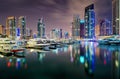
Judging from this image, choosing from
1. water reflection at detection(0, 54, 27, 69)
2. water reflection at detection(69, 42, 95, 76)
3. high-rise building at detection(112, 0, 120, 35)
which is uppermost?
high-rise building at detection(112, 0, 120, 35)

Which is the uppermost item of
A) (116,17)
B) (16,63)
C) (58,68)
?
(116,17)

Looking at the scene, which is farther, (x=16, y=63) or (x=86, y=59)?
(x=86, y=59)

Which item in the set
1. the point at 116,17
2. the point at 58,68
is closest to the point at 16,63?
the point at 58,68

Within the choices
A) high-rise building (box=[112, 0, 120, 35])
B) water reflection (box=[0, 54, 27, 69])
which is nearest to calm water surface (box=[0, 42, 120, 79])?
water reflection (box=[0, 54, 27, 69])

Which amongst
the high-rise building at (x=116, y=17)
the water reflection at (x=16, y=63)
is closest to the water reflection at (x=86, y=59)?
the water reflection at (x=16, y=63)

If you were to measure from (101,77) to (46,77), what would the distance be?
7.41 meters

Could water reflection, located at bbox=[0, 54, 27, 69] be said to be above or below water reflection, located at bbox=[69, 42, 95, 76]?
above

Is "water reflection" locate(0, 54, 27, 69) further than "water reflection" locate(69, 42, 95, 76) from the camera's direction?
Yes

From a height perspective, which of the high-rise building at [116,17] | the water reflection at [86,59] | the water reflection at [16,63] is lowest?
the water reflection at [86,59]

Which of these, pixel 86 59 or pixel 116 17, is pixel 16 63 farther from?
pixel 116 17

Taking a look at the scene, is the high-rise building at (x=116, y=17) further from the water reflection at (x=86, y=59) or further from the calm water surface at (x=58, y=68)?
the calm water surface at (x=58, y=68)

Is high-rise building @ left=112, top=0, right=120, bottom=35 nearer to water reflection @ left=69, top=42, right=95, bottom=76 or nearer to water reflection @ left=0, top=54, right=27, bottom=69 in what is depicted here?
water reflection @ left=69, top=42, right=95, bottom=76

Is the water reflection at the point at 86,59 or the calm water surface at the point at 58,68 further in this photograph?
the water reflection at the point at 86,59

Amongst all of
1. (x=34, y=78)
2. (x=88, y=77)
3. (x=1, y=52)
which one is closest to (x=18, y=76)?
(x=34, y=78)
